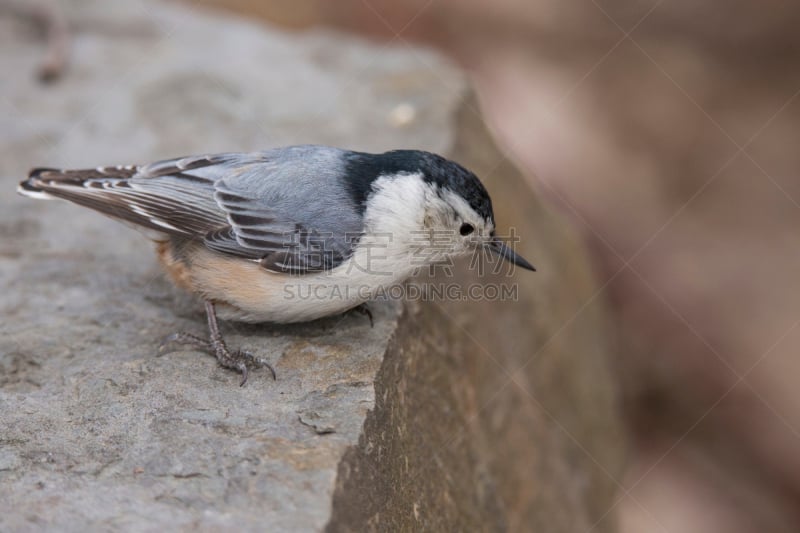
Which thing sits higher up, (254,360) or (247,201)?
(247,201)

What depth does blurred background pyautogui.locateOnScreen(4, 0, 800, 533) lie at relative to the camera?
5469mm

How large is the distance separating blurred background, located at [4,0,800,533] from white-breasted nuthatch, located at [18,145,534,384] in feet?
6.29

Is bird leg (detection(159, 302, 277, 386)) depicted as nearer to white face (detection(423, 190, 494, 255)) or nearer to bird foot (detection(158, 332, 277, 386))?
bird foot (detection(158, 332, 277, 386))

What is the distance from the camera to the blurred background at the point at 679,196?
5469 mm

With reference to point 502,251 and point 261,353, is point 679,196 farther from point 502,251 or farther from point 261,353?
point 261,353

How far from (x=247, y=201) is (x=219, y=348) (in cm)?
58

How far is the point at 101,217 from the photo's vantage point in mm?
4184

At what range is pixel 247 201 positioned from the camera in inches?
126

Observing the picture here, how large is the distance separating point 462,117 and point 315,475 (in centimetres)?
272

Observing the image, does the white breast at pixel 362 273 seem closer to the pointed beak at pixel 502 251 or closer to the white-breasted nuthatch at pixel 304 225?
the white-breasted nuthatch at pixel 304 225

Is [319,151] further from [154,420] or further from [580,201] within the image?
[580,201]

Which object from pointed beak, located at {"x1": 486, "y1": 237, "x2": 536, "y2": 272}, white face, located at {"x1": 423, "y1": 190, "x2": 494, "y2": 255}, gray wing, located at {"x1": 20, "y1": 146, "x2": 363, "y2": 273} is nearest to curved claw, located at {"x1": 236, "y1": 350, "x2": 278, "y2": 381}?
gray wing, located at {"x1": 20, "y1": 146, "x2": 363, "y2": 273}

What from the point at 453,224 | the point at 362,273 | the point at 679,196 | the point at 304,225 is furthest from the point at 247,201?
the point at 679,196

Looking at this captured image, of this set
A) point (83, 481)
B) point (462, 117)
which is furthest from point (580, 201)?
point (83, 481)
